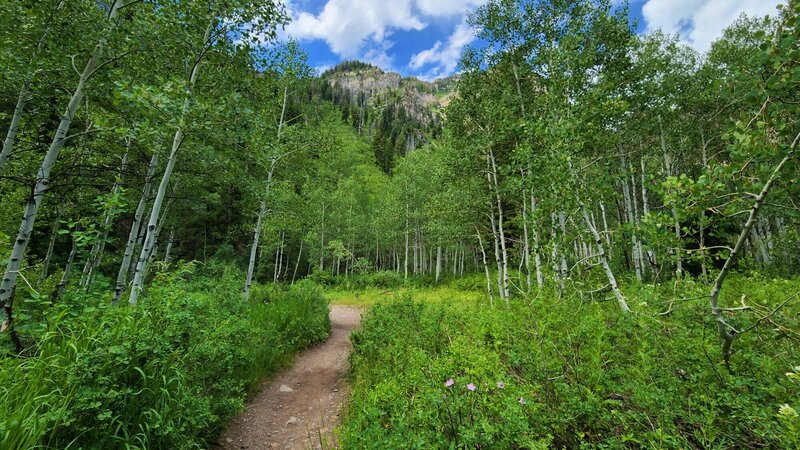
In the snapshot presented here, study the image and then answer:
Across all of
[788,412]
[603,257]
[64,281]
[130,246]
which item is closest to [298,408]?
[64,281]

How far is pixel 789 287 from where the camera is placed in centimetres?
545

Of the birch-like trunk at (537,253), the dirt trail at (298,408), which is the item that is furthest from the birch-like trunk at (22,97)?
the birch-like trunk at (537,253)

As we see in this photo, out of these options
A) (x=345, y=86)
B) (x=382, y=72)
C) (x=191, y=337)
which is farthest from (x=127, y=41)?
(x=382, y=72)

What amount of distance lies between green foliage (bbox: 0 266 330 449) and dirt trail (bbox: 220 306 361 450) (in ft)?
1.81

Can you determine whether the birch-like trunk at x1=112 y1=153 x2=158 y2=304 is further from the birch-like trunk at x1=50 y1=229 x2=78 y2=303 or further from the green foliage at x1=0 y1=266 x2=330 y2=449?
the green foliage at x1=0 y1=266 x2=330 y2=449

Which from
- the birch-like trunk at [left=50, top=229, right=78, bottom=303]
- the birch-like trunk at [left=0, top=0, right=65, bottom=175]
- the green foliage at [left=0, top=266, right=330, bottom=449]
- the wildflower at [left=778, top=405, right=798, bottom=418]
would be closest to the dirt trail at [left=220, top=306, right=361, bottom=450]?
the green foliage at [left=0, top=266, right=330, bottom=449]

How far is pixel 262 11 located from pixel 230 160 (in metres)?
3.30

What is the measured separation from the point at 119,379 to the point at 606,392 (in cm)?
472

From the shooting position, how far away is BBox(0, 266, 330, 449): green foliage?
260 centimetres

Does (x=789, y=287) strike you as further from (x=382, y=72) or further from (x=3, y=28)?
(x=382, y=72)

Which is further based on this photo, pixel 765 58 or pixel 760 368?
pixel 760 368

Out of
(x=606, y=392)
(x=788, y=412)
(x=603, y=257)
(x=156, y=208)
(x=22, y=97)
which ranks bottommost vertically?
(x=606, y=392)

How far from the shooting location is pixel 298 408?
5648 millimetres

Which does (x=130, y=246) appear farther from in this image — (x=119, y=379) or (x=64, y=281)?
(x=119, y=379)
